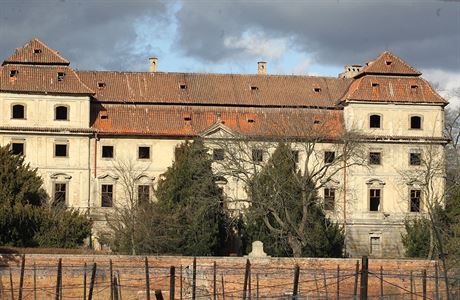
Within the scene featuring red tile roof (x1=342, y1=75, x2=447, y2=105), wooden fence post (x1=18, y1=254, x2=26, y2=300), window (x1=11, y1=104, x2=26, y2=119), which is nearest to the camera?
wooden fence post (x1=18, y1=254, x2=26, y2=300)

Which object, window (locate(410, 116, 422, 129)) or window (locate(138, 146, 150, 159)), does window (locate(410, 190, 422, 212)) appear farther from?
window (locate(138, 146, 150, 159))

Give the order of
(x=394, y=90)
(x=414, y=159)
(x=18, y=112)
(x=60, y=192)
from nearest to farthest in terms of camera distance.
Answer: (x=18, y=112) < (x=60, y=192) < (x=394, y=90) < (x=414, y=159)

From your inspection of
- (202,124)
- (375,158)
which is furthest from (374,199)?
(202,124)

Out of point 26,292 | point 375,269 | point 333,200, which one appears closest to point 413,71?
point 333,200

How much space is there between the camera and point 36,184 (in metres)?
51.8

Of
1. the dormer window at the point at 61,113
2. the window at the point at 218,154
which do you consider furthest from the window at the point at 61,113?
the window at the point at 218,154

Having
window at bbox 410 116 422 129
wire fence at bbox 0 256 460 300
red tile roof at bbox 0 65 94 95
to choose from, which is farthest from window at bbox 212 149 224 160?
window at bbox 410 116 422 129

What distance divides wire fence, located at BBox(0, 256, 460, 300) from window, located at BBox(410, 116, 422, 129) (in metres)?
14.3

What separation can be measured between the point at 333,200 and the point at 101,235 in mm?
11665

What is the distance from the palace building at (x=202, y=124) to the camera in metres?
54.9

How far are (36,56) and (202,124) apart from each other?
8.81 meters

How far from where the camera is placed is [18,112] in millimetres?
54625

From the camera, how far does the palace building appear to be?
54875 millimetres

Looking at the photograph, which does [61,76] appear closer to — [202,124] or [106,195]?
[106,195]
